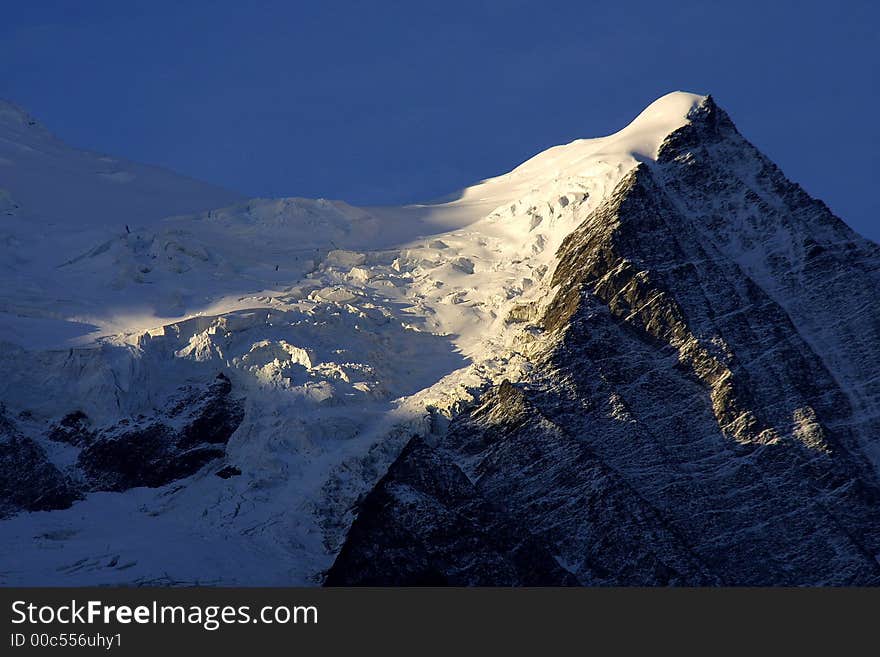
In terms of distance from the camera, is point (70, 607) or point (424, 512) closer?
point (70, 607)

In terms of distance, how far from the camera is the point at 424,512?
7805 inches

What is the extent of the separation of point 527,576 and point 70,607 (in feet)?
143

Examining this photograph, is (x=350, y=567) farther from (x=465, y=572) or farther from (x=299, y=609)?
(x=299, y=609)

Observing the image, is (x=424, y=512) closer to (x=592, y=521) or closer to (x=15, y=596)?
(x=592, y=521)

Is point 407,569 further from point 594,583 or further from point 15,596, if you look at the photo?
point 15,596

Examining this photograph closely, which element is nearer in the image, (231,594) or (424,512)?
(231,594)

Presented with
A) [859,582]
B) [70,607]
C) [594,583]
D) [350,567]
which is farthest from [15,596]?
[859,582]

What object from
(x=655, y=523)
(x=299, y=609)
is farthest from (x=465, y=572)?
(x=299, y=609)

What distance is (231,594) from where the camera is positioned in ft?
566

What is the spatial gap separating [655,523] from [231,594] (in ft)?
140

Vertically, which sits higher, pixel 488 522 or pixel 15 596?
pixel 488 522

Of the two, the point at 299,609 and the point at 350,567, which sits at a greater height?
the point at 350,567

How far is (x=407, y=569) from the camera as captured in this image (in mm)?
195000

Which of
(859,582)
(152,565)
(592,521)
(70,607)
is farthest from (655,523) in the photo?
(70,607)
